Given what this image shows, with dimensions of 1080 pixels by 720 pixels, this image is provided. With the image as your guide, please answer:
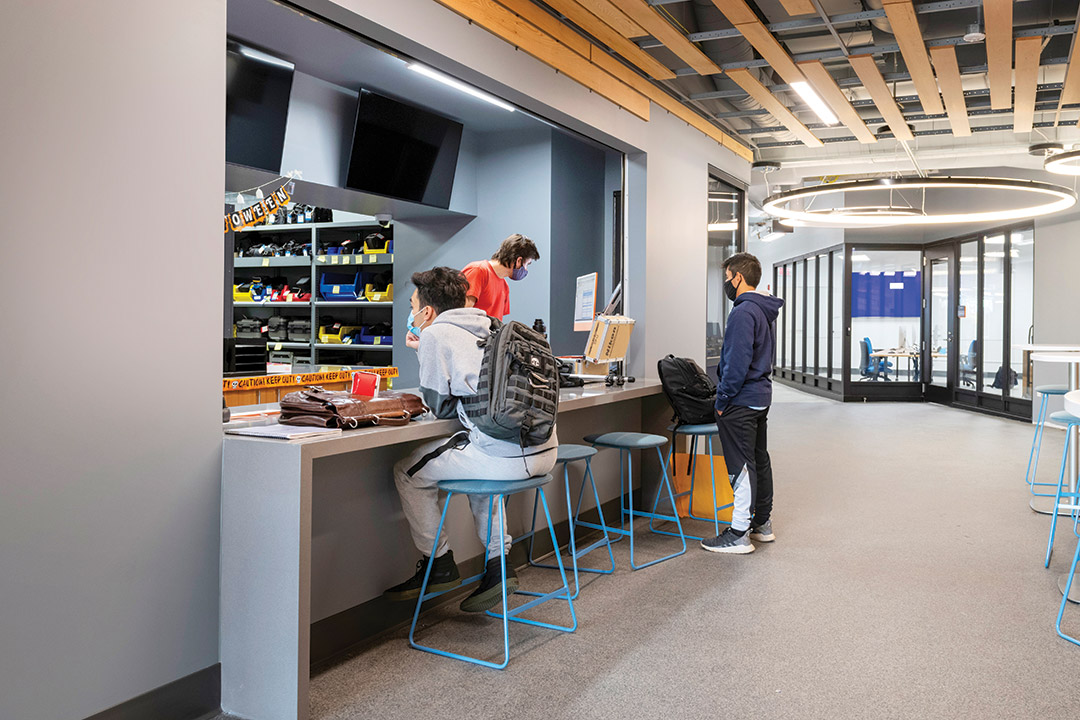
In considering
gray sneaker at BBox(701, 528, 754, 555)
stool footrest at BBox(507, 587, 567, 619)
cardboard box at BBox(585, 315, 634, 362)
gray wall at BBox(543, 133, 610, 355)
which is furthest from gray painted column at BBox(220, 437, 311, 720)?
gray wall at BBox(543, 133, 610, 355)

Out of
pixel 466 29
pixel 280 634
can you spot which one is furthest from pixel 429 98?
pixel 280 634

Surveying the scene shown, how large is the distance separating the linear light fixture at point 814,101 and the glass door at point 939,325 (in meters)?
8.15

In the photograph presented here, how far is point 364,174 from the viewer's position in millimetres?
6180

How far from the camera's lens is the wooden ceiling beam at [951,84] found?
5.31 m

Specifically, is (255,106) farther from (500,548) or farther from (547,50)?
(500,548)

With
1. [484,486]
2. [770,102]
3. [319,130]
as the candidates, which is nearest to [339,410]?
[484,486]

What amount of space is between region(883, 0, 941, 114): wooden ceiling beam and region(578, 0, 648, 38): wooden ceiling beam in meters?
1.33

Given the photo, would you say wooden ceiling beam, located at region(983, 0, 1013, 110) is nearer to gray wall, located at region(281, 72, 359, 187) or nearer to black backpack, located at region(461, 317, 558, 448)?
black backpack, located at region(461, 317, 558, 448)

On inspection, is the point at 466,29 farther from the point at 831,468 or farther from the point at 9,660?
the point at 831,468

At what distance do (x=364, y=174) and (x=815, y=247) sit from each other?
38.8 feet

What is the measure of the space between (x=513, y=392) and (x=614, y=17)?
254 centimetres

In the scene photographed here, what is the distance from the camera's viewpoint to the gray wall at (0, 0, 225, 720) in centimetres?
222

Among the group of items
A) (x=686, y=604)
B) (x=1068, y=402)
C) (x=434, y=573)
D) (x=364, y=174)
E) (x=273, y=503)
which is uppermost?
(x=364, y=174)

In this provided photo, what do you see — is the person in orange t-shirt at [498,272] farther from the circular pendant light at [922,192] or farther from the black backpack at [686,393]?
the circular pendant light at [922,192]
